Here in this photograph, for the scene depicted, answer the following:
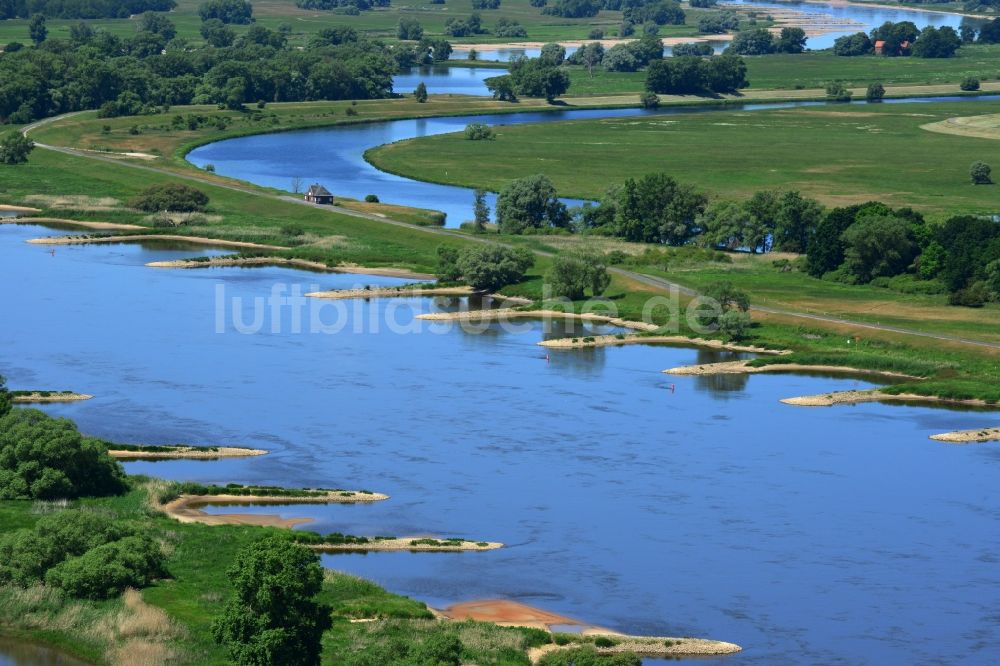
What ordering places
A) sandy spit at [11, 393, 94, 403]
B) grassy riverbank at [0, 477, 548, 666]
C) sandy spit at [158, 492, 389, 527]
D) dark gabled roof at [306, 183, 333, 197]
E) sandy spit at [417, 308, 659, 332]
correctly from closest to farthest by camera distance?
1. grassy riverbank at [0, 477, 548, 666]
2. sandy spit at [158, 492, 389, 527]
3. sandy spit at [11, 393, 94, 403]
4. sandy spit at [417, 308, 659, 332]
5. dark gabled roof at [306, 183, 333, 197]

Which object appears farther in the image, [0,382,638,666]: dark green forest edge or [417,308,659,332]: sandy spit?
[417,308,659,332]: sandy spit

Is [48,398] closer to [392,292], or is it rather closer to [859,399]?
[392,292]

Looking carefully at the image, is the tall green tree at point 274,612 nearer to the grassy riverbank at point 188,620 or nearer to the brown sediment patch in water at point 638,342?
the grassy riverbank at point 188,620

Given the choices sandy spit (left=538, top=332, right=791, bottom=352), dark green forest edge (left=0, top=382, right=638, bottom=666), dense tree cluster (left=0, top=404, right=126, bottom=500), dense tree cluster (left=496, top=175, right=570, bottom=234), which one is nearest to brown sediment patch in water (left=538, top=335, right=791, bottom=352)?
sandy spit (left=538, top=332, right=791, bottom=352)

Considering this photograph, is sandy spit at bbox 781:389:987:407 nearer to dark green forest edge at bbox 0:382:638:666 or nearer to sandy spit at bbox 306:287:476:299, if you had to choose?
dark green forest edge at bbox 0:382:638:666

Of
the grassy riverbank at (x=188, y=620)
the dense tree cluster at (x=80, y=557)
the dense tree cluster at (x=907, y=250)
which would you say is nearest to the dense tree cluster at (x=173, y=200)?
the dense tree cluster at (x=907, y=250)

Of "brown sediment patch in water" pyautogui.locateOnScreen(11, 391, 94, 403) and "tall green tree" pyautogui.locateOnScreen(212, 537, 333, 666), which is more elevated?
"tall green tree" pyautogui.locateOnScreen(212, 537, 333, 666)
